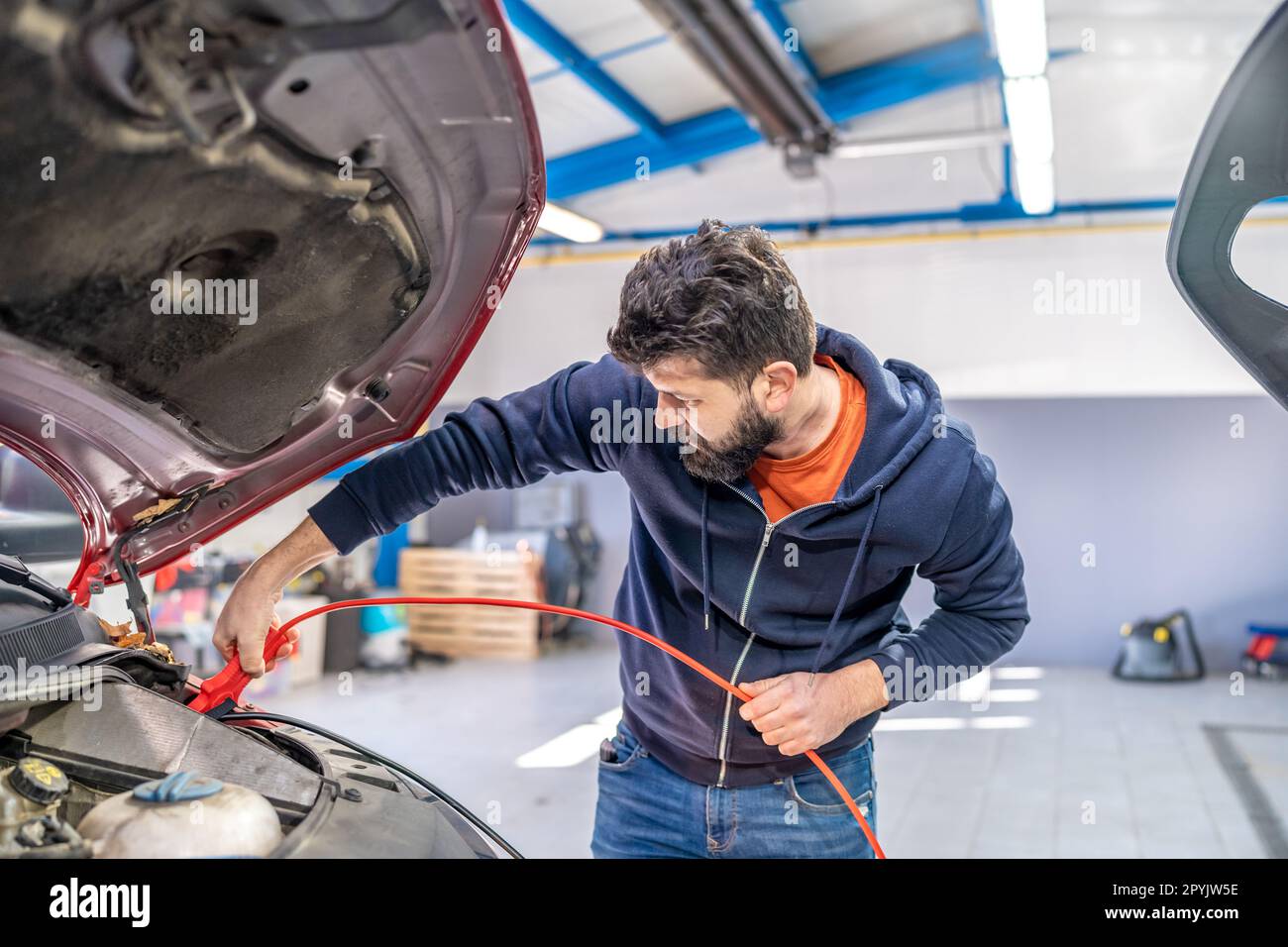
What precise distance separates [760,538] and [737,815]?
0.44m

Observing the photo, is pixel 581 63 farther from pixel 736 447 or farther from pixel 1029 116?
pixel 736 447

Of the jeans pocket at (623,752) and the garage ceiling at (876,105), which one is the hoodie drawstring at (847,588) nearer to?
the jeans pocket at (623,752)

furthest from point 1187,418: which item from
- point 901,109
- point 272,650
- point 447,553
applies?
point 272,650

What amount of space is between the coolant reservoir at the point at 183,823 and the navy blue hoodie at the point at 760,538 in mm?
552

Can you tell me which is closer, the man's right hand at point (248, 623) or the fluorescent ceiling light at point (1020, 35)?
the man's right hand at point (248, 623)

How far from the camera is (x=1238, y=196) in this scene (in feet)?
3.41

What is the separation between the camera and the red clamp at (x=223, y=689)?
1279 millimetres

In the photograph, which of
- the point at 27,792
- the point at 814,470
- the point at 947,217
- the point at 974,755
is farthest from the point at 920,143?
the point at 27,792

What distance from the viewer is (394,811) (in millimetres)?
1076

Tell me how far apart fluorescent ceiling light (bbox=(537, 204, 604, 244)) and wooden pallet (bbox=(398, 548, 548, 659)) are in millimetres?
2382

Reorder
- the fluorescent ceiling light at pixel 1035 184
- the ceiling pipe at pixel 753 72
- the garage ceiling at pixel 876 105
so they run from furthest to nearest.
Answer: the fluorescent ceiling light at pixel 1035 184, the garage ceiling at pixel 876 105, the ceiling pipe at pixel 753 72

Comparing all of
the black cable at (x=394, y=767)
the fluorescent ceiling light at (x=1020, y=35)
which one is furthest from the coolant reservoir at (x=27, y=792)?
the fluorescent ceiling light at (x=1020, y=35)
